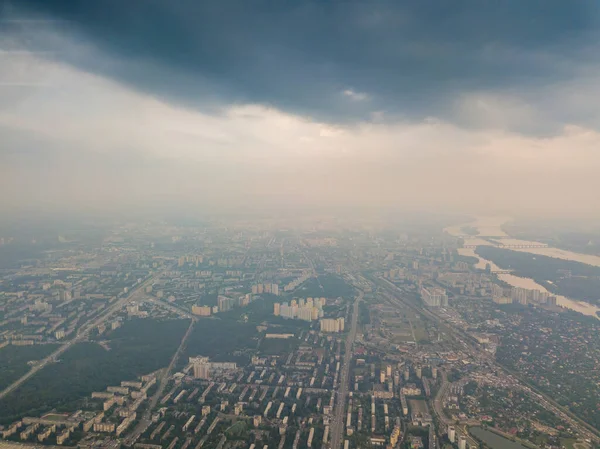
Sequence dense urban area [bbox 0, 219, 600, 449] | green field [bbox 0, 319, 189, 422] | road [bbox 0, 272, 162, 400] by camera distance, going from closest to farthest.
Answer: dense urban area [bbox 0, 219, 600, 449]
green field [bbox 0, 319, 189, 422]
road [bbox 0, 272, 162, 400]

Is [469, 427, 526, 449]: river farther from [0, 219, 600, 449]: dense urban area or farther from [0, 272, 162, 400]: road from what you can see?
[0, 272, 162, 400]: road

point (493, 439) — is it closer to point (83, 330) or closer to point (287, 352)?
point (287, 352)

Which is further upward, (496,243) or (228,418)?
(496,243)

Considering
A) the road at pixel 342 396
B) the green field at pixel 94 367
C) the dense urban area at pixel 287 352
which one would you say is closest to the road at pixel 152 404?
the dense urban area at pixel 287 352

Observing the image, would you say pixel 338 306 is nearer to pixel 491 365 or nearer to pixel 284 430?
pixel 491 365

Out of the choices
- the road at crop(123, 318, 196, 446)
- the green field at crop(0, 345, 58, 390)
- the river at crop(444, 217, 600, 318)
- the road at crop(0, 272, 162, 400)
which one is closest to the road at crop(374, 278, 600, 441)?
the river at crop(444, 217, 600, 318)

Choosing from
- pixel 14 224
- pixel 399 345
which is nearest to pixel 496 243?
pixel 399 345
